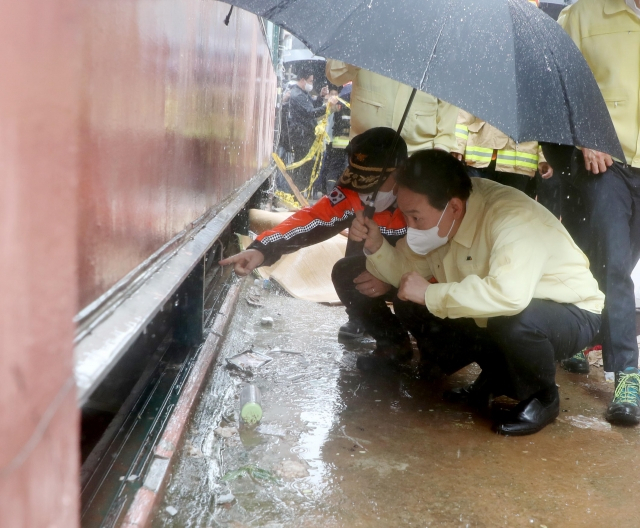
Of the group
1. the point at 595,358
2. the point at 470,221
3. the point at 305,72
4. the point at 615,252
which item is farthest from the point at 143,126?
the point at 305,72

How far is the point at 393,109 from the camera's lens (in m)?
3.65

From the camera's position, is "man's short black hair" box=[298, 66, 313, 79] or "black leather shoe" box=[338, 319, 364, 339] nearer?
"black leather shoe" box=[338, 319, 364, 339]

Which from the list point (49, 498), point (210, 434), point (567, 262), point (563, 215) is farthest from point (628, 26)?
point (49, 498)

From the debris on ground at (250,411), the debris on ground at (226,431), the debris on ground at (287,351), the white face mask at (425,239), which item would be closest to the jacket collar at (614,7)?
the white face mask at (425,239)

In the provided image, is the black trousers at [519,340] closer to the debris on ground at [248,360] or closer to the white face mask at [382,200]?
the white face mask at [382,200]

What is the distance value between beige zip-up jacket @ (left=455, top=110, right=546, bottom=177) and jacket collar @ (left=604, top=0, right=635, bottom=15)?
963 mm

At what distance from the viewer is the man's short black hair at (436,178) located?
105 inches

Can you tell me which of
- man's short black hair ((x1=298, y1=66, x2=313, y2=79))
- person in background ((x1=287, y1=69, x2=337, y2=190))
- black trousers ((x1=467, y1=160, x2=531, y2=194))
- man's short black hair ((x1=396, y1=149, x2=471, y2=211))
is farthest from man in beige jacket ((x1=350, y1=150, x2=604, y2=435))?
man's short black hair ((x1=298, y1=66, x2=313, y2=79))

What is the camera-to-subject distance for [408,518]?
2109 millimetres

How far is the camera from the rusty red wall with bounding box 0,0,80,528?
837 millimetres

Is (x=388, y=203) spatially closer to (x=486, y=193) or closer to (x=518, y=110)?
(x=486, y=193)

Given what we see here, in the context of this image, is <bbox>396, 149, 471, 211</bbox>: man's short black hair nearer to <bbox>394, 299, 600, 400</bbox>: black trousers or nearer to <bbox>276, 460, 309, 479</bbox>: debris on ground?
<bbox>394, 299, 600, 400</bbox>: black trousers

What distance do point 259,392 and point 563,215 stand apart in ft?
6.49

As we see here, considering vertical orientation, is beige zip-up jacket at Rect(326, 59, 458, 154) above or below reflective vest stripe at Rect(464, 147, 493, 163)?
above
